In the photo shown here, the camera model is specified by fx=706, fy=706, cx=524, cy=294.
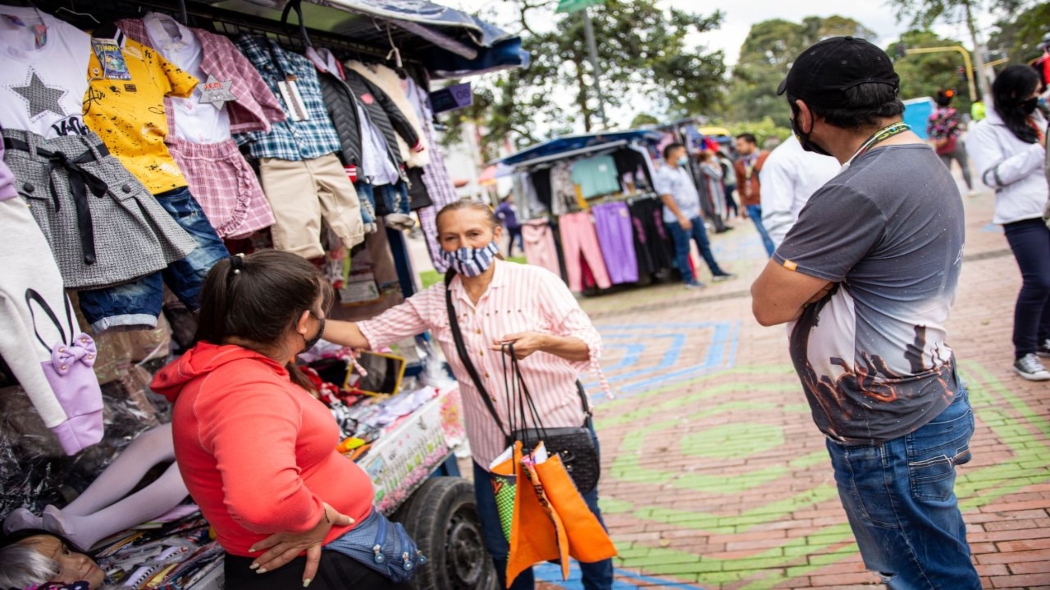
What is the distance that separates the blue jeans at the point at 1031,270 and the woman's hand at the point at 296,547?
14.2 feet

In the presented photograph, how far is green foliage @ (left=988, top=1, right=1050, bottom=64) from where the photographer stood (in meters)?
16.7

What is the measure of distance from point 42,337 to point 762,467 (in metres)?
3.86

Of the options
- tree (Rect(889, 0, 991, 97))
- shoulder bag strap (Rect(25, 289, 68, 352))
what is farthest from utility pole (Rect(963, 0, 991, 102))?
shoulder bag strap (Rect(25, 289, 68, 352))

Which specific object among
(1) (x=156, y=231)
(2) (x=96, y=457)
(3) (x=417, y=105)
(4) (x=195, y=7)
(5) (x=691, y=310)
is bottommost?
(5) (x=691, y=310)

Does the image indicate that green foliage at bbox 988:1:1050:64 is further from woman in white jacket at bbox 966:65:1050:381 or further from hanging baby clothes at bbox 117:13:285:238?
hanging baby clothes at bbox 117:13:285:238

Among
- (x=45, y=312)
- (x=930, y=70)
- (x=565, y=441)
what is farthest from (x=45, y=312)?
(x=930, y=70)

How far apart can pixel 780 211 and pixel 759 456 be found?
62.2 inches

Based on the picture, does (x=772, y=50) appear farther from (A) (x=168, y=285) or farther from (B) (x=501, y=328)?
(A) (x=168, y=285)

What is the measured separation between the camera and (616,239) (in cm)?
1086

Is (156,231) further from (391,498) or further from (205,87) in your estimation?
(391,498)

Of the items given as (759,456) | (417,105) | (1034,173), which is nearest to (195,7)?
(417,105)

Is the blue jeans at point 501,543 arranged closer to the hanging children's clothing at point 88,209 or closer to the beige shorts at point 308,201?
the beige shorts at point 308,201

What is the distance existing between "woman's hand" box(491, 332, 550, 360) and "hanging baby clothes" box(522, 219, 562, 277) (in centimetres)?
866

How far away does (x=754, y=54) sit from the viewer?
60438 millimetres
